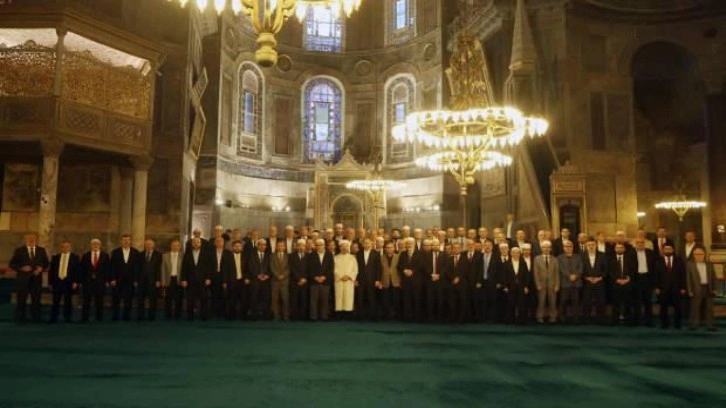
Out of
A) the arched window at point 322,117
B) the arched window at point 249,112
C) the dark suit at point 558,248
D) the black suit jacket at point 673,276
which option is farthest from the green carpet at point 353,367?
the arched window at point 322,117

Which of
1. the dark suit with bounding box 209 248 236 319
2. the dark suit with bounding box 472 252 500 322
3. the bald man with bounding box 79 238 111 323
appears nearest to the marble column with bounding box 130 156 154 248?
the bald man with bounding box 79 238 111 323

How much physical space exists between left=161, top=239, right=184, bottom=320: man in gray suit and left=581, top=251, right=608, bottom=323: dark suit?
6857 mm

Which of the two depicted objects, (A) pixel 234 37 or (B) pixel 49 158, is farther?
(A) pixel 234 37

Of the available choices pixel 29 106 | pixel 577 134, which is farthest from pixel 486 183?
pixel 29 106

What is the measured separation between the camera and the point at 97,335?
756cm

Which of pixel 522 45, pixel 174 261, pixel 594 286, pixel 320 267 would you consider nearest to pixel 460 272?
pixel 594 286

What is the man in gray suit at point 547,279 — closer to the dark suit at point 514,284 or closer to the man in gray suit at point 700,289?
the dark suit at point 514,284

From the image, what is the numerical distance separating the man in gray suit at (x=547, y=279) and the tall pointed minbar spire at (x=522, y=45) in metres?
7.42

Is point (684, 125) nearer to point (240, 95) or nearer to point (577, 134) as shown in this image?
point (577, 134)

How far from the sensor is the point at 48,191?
11758mm

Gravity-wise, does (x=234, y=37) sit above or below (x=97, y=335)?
above

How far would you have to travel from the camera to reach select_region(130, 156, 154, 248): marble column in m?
13.5

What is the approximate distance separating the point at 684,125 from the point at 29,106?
749 inches

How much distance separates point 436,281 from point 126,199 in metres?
8.87
